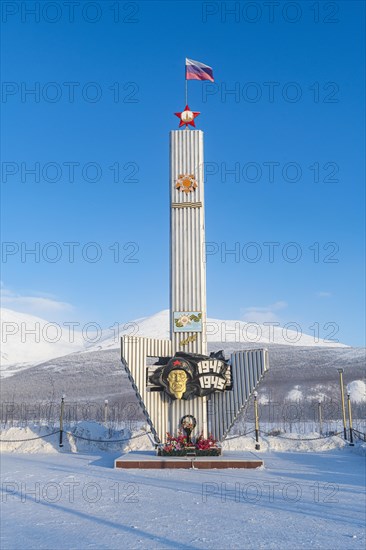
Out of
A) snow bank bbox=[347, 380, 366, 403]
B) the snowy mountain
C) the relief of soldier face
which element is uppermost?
A: the snowy mountain

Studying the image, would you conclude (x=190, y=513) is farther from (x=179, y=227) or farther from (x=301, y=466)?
(x=179, y=227)

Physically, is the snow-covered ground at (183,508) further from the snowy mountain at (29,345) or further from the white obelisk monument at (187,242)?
the snowy mountain at (29,345)

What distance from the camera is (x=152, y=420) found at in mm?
15586

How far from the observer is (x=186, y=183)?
698 inches

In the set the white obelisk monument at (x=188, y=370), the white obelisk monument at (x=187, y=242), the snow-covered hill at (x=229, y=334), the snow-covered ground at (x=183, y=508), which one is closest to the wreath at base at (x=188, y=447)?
the white obelisk monument at (x=188, y=370)

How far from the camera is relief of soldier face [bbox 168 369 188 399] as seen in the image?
15.4m

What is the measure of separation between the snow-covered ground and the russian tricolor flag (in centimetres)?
1393

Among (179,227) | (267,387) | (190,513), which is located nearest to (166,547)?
(190,513)

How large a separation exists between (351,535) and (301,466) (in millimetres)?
7750

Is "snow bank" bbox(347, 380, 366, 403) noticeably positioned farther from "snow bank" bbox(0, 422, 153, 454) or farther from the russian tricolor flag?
the russian tricolor flag

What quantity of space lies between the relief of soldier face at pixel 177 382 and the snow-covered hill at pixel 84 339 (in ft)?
260

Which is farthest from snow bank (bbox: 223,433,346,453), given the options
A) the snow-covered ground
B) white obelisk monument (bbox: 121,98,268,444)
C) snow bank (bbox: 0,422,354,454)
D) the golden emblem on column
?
the golden emblem on column

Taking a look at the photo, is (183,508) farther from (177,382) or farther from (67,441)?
(67,441)

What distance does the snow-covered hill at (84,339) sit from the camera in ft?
352
